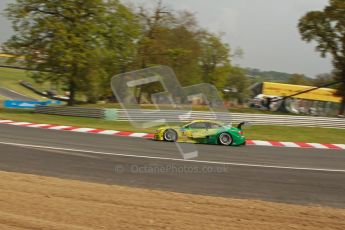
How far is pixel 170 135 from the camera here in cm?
1589

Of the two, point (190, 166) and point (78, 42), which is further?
point (78, 42)

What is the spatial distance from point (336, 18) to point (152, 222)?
92.3 feet

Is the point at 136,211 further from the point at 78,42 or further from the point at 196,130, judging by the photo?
the point at 78,42

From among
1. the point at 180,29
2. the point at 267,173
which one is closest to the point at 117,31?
the point at 180,29

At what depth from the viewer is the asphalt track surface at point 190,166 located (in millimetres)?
8805

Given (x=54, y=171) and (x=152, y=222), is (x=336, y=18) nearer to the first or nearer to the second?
(x=54, y=171)

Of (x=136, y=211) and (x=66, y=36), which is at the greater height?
(x=66, y=36)

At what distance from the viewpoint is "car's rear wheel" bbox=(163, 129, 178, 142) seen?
51.6ft

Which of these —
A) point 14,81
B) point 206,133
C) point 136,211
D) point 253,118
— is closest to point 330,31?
point 253,118

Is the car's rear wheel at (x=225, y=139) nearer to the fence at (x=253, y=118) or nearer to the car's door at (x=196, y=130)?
the car's door at (x=196, y=130)

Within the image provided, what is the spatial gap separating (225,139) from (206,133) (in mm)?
784

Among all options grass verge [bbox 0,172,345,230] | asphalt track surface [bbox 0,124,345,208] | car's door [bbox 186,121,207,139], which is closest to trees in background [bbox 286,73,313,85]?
→ asphalt track surface [bbox 0,124,345,208]

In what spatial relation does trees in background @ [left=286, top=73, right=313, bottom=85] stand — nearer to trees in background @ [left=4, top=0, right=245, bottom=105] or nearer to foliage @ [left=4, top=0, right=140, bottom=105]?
trees in background @ [left=4, top=0, right=245, bottom=105]

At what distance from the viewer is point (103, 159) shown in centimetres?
1173
